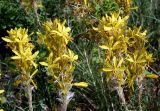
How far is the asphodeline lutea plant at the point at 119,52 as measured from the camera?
2146 mm

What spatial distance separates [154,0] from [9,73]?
1.78 m

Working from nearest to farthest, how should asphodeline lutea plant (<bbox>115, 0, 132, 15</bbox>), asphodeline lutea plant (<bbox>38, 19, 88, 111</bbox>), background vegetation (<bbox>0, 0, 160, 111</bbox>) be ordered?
asphodeline lutea plant (<bbox>38, 19, 88, 111</bbox>)
background vegetation (<bbox>0, 0, 160, 111</bbox>)
asphodeline lutea plant (<bbox>115, 0, 132, 15</bbox>)

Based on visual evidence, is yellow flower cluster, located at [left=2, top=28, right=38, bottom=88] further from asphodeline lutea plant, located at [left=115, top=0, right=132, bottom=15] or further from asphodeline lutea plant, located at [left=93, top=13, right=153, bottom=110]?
asphodeline lutea plant, located at [left=115, top=0, right=132, bottom=15]

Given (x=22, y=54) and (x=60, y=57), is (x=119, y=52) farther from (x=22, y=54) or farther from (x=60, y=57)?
(x=22, y=54)

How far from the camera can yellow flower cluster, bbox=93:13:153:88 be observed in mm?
2145

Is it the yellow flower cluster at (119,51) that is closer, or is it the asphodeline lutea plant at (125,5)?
the yellow flower cluster at (119,51)

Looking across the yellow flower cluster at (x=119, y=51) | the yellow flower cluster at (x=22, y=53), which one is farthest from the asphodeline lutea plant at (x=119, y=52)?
the yellow flower cluster at (x=22, y=53)

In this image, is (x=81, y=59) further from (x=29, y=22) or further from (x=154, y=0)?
(x=154, y=0)

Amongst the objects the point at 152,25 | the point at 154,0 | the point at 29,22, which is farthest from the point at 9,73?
the point at 154,0

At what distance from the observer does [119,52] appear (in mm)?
2186

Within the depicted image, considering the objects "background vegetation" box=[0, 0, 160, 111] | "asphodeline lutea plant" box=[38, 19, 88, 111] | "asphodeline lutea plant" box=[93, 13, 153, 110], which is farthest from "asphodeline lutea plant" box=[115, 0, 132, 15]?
"asphodeline lutea plant" box=[38, 19, 88, 111]

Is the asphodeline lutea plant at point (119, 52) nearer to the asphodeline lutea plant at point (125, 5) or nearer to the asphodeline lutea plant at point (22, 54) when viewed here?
the asphodeline lutea plant at point (22, 54)

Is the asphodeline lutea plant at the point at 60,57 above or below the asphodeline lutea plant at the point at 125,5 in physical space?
below

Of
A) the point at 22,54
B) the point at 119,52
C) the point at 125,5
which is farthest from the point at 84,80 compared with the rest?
the point at 22,54
